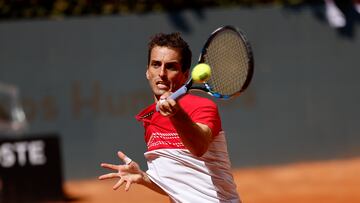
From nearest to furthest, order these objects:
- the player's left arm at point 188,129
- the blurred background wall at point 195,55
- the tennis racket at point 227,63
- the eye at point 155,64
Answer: the player's left arm at point 188,129 → the tennis racket at point 227,63 → the eye at point 155,64 → the blurred background wall at point 195,55

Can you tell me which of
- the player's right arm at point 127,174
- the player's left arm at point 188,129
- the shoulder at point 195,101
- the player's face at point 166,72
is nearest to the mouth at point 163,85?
the player's face at point 166,72

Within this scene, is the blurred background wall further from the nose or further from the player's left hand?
the nose

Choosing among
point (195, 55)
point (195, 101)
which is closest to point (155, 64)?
point (195, 101)

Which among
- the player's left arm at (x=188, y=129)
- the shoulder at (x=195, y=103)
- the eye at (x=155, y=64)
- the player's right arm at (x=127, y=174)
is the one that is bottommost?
the player's right arm at (x=127, y=174)

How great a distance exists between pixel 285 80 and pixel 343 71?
1.20 m

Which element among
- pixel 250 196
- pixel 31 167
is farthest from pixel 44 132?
pixel 250 196

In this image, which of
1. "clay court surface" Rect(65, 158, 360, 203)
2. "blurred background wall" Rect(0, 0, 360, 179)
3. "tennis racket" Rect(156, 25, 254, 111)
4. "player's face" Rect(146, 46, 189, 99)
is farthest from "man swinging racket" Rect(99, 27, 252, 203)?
"blurred background wall" Rect(0, 0, 360, 179)

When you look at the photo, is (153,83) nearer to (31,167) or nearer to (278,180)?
(31,167)

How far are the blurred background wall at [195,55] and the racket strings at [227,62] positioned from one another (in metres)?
10.5

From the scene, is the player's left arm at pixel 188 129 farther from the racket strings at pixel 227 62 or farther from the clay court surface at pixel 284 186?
the clay court surface at pixel 284 186

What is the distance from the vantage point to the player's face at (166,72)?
4125 mm

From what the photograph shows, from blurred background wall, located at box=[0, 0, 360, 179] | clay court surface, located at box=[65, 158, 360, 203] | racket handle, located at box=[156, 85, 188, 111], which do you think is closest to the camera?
racket handle, located at box=[156, 85, 188, 111]

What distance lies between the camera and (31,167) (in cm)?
1255

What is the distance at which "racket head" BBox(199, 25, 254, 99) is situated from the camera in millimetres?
4000
